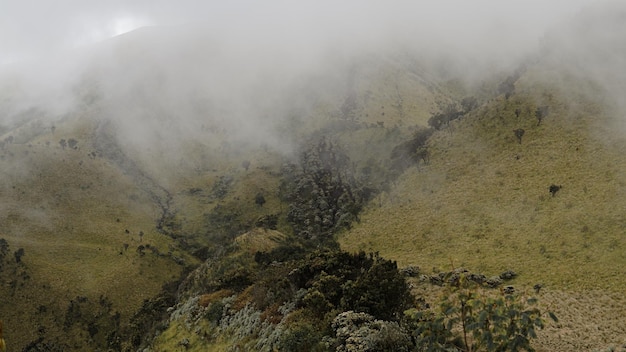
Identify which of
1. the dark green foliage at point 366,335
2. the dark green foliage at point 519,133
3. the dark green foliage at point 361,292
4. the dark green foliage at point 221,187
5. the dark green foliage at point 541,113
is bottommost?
the dark green foliage at point 366,335

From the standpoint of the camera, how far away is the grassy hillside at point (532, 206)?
35531 millimetres

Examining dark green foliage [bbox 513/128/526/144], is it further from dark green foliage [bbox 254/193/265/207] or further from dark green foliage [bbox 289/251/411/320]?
dark green foliage [bbox 254/193/265/207]

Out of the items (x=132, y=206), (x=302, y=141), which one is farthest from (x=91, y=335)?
(x=302, y=141)

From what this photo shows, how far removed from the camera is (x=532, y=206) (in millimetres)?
57719

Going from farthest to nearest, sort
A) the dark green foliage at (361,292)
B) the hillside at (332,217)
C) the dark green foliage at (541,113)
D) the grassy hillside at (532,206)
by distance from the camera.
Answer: the dark green foliage at (541,113)
the grassy hillside at (532,206)
the hillside at (332,217)
the dark green foliage at (361,292)

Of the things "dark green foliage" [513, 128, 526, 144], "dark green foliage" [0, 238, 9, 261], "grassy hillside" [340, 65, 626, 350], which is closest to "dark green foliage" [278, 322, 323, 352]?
"grassy hillside" [340, 65, 626, 350]

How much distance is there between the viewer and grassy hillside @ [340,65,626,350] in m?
35.5

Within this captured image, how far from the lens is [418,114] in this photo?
170 metres

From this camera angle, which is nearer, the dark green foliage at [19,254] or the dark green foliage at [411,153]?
the dark green foliage at [411,153]

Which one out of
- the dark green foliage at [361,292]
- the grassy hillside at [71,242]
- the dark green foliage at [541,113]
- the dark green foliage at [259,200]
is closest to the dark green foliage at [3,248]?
the grassy hillside at [71,242]

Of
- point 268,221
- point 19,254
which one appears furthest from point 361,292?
point 19,254

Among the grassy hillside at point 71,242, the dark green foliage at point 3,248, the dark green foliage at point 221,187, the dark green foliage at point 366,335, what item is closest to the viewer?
→ the dark green foliage at point 366,335

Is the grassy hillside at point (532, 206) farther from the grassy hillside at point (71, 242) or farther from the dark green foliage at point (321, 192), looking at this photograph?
the grassy hillside at point (71, 242)

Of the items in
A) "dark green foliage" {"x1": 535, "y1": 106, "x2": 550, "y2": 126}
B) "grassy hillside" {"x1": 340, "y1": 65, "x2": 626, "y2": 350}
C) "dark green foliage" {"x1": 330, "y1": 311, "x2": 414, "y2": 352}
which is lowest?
"dark green foliage" {"x1": 330, "y1": 311, "x2": 414, "y2": 352}
